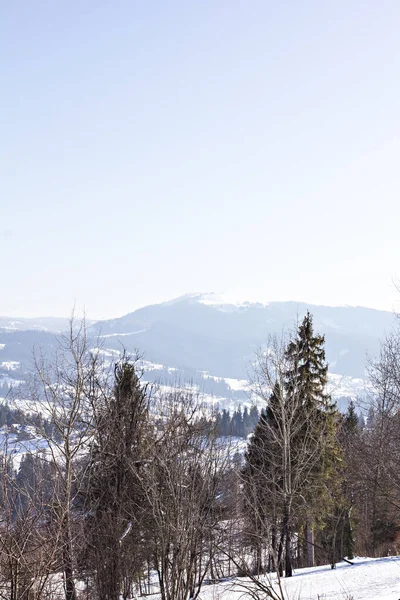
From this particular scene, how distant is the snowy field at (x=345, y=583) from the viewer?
14.5 meters

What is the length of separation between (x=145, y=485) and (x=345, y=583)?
6.75m

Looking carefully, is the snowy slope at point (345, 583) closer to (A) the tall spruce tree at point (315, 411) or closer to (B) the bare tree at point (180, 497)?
(B) the bare tree at point (180, 497)

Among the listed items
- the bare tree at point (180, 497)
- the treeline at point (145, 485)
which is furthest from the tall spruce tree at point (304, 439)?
the bare tree at point (180, 497)

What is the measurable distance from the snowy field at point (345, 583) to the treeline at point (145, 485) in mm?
851

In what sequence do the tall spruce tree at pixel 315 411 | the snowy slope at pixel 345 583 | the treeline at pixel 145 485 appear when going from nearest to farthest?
1. the treeline at pixel 145 485
2. the snowy slope at pixel 345 583
3. the tall spruce tree at pixel 315 411

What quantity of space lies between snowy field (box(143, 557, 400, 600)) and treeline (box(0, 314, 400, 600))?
2.79 ft

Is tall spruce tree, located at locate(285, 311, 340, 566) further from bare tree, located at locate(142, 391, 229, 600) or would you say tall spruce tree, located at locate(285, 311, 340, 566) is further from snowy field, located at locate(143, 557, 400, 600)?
bare tree, located at locate(142, 391, 229, 600)

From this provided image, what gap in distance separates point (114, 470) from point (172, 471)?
654 centimetres

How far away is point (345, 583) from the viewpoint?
16.8m

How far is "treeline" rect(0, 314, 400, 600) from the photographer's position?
7871mm

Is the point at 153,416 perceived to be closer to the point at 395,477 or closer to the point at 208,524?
the point at 208,524

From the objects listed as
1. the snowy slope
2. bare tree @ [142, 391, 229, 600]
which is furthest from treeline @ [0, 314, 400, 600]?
the snowy slope

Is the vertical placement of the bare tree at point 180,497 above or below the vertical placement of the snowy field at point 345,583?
above

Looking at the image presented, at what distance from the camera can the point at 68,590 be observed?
13500 millimetres
